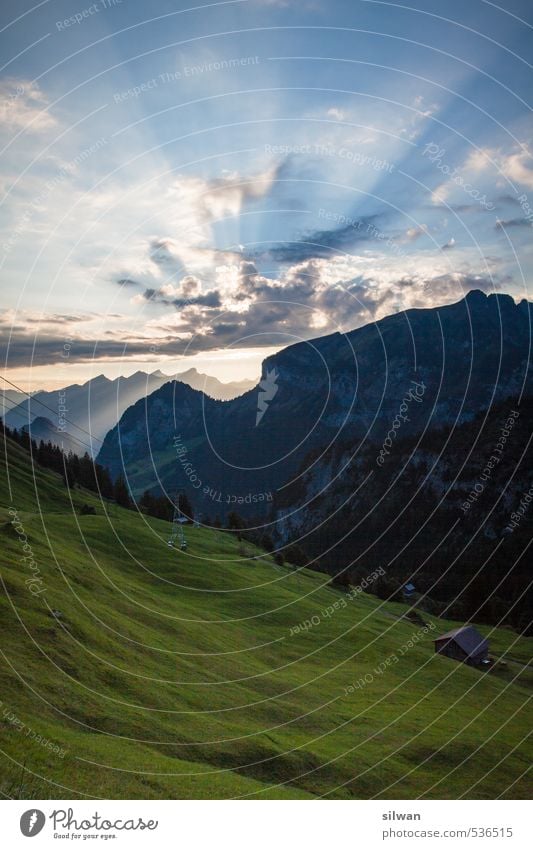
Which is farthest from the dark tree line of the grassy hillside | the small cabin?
the small cabin

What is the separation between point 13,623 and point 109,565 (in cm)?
3162

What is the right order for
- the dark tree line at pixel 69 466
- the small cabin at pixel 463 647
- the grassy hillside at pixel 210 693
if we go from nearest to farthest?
1. the grassy hillside at pixel 210 693
2. the small cabin at pixel 463 647
3. the dark tree line at pixel 69 466

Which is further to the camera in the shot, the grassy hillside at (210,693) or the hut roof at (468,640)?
the hut roof at (468,640)

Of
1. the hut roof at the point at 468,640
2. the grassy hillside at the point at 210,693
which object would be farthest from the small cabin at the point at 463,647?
the grassy hillside at the point at 210,693

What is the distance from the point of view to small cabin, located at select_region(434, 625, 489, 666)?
81.7 metres

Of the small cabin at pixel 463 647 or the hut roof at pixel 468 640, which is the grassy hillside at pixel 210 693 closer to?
the small cabin at pixel 463 647

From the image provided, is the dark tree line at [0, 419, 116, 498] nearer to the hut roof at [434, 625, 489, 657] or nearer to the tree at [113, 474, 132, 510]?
the tree at [113, 474, 132, 510]

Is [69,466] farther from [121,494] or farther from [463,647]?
[463,647]

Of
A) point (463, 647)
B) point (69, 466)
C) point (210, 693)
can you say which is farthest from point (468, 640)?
point (69, 466)

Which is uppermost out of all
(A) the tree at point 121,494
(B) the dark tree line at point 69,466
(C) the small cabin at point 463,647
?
(B) the dark tree line at point 69,466

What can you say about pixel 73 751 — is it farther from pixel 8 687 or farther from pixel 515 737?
pixel 515 737

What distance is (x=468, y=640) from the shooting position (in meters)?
83.6

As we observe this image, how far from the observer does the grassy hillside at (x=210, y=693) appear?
96.6ft

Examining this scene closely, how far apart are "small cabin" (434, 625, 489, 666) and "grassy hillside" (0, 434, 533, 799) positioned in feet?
7.94
